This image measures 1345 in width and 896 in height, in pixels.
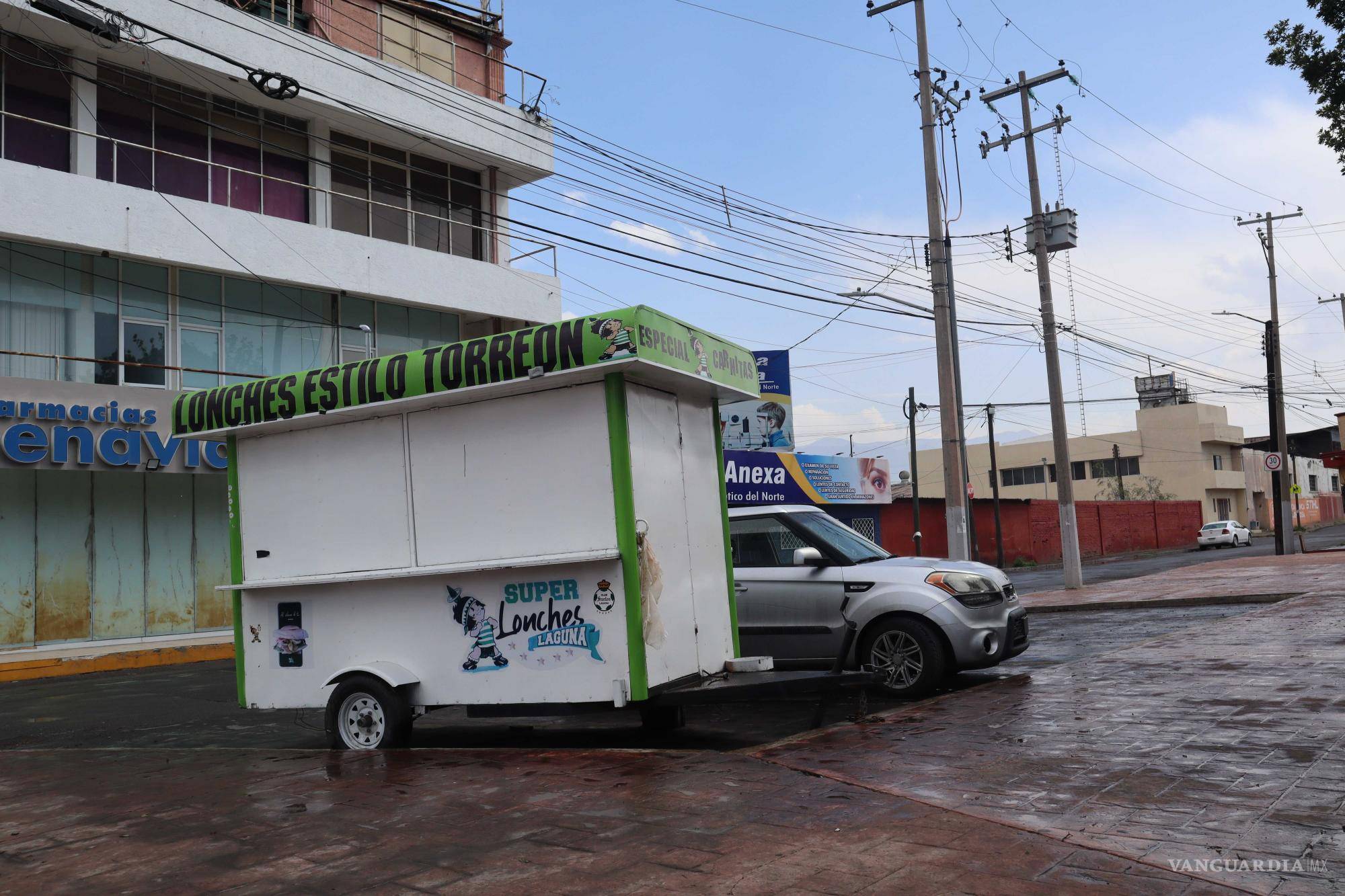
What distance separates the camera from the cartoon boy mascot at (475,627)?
736 centimetres

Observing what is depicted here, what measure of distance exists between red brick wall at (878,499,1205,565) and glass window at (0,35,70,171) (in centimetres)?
2735

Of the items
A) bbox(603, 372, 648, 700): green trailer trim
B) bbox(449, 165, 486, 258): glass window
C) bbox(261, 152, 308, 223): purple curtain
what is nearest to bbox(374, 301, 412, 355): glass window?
bbox(449, 165, 486, 258): glass window

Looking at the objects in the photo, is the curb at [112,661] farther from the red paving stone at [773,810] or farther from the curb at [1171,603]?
the curb at [1171,603]

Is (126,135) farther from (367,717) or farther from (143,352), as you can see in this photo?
(367,717)

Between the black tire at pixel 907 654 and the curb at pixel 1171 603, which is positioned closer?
the black tire at pixel 907 654

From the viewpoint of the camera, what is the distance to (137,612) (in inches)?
746

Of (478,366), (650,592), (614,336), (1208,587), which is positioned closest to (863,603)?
(650,592)

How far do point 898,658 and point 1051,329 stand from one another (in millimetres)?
17068

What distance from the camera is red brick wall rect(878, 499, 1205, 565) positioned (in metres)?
38.6

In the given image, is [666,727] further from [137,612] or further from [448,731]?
[137,612]

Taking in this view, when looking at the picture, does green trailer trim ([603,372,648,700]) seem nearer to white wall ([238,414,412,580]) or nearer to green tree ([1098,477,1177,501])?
white wall ([238,414,412,580])

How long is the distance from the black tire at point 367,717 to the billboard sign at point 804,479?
17.5 m

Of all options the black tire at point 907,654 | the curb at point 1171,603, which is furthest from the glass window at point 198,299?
the black tire at point 907,654

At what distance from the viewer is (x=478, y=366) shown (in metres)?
7.18
